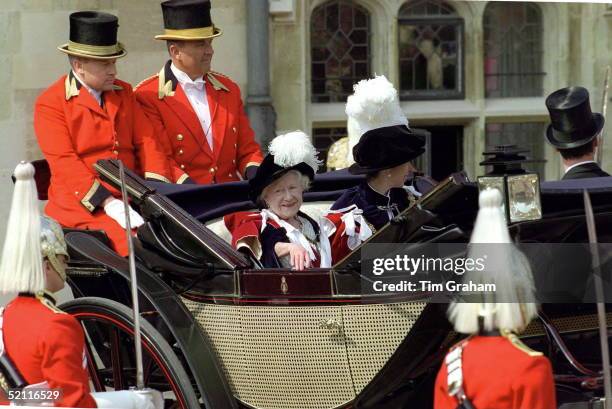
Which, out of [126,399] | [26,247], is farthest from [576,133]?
[26,247]

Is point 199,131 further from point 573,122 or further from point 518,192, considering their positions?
point 518,192

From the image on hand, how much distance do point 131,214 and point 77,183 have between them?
25cm

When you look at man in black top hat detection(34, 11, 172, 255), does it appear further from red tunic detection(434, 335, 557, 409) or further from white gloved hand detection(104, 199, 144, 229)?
red tunic detection(434, 335, 557, 409)

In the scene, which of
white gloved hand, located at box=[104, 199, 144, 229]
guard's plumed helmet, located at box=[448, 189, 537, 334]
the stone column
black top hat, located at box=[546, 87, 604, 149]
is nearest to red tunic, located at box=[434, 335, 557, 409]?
guard's plumed helmet, located at box=[448, 189, 537, 334]

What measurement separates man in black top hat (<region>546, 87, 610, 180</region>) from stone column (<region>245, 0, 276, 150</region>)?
325 centimetres

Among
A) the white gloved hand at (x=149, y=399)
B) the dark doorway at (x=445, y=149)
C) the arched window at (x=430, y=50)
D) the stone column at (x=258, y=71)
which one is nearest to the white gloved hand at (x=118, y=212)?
the white gloved hand at (x=149, y=399)

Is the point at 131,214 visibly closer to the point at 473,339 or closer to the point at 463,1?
the point at 473,339

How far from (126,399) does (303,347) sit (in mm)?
613

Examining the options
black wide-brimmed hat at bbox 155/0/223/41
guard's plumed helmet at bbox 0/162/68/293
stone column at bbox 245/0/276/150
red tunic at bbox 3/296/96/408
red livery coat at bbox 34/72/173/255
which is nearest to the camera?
red tunic at bbox 3/296/96/408

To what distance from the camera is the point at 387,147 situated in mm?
5367

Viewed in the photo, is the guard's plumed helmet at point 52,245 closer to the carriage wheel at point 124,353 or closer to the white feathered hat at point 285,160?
the carriage wheel at point 124,353

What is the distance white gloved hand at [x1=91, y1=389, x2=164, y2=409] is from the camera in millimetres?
4402

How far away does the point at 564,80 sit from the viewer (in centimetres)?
920

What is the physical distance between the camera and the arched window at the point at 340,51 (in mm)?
9109
